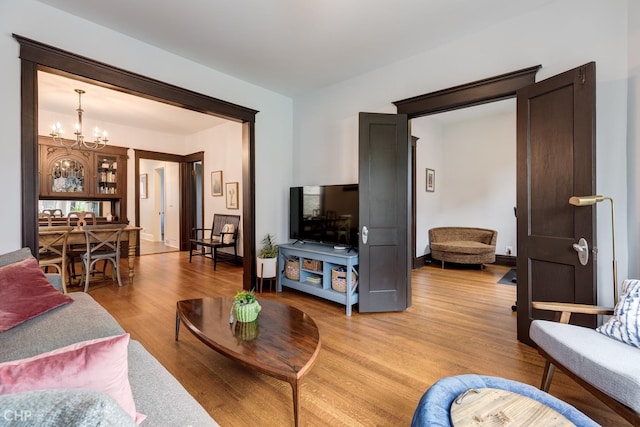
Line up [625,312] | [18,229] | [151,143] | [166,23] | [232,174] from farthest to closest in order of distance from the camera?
[151,143] < [232,174] < [166,23] < [18,229] < [625,312]

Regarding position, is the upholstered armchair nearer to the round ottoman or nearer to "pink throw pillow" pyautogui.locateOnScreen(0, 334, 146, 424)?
the round ottoman

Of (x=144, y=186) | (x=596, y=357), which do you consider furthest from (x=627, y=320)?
(x=144, y=186)

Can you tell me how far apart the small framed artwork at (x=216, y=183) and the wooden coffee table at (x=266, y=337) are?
424 cm

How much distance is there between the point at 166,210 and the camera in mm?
8242

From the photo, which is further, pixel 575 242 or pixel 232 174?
pixel 232 174

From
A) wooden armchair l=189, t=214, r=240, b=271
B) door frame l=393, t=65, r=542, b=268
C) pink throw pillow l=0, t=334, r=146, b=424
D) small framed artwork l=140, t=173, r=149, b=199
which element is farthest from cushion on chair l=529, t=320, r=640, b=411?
small framed artwork l=140, t=173, r=149, b=199

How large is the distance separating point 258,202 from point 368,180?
1.78m

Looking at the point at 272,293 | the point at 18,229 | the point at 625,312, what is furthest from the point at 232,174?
the point at 625,312

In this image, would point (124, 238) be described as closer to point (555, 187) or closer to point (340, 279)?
point (340, 279)

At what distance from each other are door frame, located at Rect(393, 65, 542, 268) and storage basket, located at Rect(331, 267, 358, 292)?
6.45 feet

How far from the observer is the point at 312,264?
149 inches

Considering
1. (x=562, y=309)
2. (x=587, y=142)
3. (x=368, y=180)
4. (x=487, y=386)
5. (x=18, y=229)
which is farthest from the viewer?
(x=368, y=180)

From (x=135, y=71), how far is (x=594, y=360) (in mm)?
4305

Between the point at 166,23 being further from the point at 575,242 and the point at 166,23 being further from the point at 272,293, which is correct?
the point at 575,242
